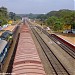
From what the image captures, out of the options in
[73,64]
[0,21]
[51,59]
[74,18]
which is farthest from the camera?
[0,21]

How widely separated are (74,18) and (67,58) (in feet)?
122

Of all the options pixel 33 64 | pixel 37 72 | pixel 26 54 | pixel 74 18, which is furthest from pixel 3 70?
pixel 74 18

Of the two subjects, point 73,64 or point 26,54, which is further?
point 73,64

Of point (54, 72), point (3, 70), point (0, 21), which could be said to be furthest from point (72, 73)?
point (0, 21)

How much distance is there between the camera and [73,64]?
2816 centimetres

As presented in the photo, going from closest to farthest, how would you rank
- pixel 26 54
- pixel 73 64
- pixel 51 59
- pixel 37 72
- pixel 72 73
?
1. pixel 37 72
2. pixel 26 54
3. pixel 72 73
4. pixel 73 64
5. pixel 51 59

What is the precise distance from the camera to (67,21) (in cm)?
7000

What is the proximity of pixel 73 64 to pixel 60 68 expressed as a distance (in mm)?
3022

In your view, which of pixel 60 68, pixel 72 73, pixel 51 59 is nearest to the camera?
pixel 72 73

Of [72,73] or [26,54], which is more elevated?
[26,54]

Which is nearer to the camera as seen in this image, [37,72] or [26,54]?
[37,72]

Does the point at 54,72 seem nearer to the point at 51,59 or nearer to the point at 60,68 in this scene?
the point at 60,68

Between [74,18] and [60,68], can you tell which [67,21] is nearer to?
[74,18]

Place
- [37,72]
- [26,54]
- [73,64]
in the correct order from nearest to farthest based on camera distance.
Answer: [37,72]
[26,54]
[73,64]
